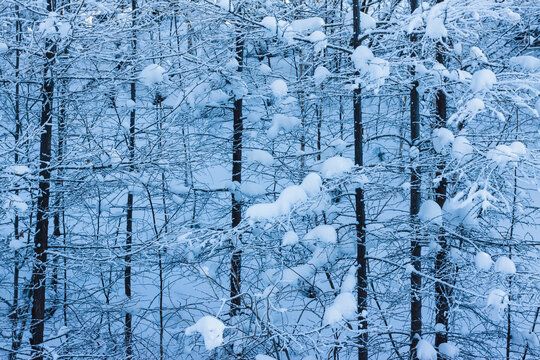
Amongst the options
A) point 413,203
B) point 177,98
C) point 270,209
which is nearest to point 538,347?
point 413,203

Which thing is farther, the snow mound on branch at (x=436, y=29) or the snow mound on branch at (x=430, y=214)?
the snow mound on branch at (x=430, y=214)

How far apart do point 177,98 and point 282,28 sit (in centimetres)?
404

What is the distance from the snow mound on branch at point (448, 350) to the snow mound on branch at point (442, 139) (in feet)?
8.57

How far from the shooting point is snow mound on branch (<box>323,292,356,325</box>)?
4500 millimetres

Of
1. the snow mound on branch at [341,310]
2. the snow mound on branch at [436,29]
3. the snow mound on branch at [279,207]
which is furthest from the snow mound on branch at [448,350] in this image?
the snow mound on branch at [436,29]

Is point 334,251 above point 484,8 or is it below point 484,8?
below

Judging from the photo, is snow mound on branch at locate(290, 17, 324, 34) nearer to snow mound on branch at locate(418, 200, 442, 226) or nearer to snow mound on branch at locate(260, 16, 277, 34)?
snow mound on branch at locate(260, 16, 277, 34)

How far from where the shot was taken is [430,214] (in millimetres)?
5691

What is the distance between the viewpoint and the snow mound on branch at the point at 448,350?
578 centimetres

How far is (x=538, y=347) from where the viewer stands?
6.68m

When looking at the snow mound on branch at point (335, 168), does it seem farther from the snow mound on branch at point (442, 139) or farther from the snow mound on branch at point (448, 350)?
the snow mound on branch at point (448, 350)

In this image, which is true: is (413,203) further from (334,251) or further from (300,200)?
(300,200)

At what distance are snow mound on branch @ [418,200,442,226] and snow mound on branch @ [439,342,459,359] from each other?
1694 mm

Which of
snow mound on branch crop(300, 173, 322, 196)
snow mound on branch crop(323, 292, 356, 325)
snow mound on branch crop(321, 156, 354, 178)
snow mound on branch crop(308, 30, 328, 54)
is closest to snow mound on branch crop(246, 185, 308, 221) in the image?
snow mound on branch crop(300, 173, 322, 196)
